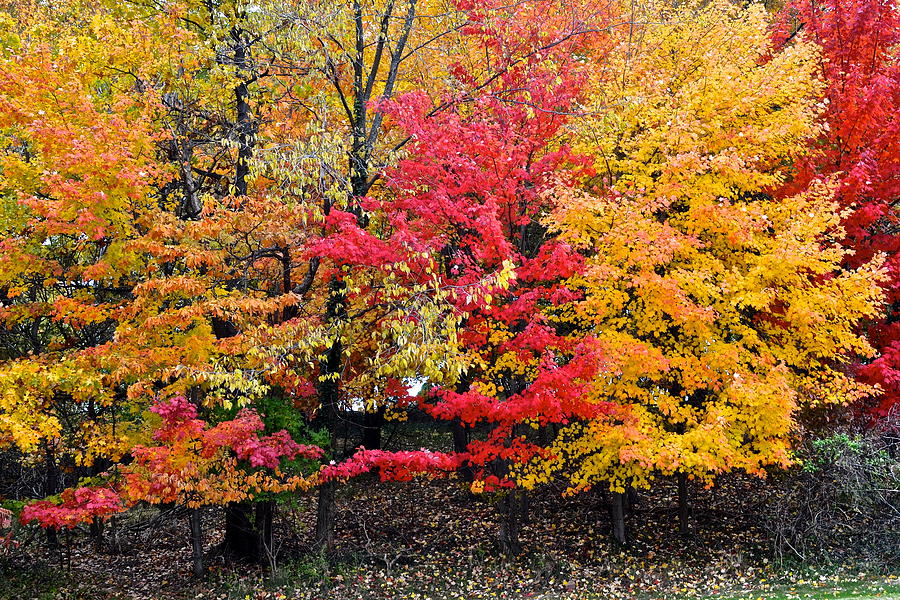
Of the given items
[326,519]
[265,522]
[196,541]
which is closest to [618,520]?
[326,519]

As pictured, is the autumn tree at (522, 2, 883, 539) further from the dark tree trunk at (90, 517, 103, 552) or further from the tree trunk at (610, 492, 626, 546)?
the dark tree trunk at (90, 517, 103, 552)

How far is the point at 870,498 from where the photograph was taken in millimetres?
11750

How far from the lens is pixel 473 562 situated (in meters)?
14.2

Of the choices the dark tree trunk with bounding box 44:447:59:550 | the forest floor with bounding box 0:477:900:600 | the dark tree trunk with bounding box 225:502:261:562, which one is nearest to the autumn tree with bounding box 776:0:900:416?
the forest floor with bounding box 0:477:900:600

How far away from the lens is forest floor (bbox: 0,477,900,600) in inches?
478

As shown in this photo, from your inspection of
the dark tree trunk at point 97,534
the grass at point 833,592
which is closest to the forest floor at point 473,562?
the grass at point 833,592

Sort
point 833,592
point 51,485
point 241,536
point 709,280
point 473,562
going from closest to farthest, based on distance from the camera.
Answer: point 833,592
point 709,280
point 473,562
point 241,536
point 51,485

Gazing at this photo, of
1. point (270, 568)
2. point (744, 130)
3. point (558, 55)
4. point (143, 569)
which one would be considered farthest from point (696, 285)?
point (143, 569)

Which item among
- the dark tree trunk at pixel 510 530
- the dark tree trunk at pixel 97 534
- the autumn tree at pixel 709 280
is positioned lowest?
the dark tree trunk at pixel 97 534

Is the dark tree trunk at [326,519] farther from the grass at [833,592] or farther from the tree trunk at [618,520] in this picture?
the grass at [833,592]

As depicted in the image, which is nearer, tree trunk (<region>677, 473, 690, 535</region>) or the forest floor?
the forest floor

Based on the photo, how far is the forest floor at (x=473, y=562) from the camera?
39.8 feet

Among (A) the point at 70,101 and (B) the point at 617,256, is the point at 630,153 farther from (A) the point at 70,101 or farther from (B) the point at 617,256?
(A) the point at 70,101

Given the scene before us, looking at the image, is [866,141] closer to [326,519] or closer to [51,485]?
[326,519]
